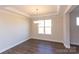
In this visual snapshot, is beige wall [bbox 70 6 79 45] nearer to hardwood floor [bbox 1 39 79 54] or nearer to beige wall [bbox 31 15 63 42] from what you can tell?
hardwood floor [bbox 1 39 79 54]

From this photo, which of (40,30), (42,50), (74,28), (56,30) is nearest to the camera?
(42,50)

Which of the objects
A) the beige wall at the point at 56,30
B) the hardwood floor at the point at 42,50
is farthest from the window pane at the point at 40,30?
the hardwood floor at the point at 42,50

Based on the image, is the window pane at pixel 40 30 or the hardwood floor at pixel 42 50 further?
the window pane at pixel 40 30

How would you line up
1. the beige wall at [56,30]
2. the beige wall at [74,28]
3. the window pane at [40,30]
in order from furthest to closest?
the window pane at [40,30] → the beige wall at [56,30] → the beige wall at [74,28]

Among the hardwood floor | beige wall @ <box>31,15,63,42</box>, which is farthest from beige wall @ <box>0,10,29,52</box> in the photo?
beige wall @ <box>31,15,63,42</box>

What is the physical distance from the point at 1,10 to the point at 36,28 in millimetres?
4022

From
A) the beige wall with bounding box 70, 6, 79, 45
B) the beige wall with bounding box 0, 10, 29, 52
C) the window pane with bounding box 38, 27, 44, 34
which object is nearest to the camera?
the beige wall with bounding box 0, 10, 29, 52

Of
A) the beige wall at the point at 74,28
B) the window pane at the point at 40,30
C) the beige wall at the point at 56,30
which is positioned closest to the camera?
the beige wall at the point at 74,28

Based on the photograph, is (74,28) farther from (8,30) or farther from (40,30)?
(8,30)

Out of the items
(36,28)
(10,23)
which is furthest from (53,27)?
(10,23)

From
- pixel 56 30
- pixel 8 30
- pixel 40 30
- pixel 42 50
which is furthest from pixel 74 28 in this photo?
pixel 8 30

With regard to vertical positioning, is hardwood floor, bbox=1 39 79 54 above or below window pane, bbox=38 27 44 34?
below

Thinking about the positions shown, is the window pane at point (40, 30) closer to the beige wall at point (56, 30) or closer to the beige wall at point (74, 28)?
the beige wall at point (56, 30)
